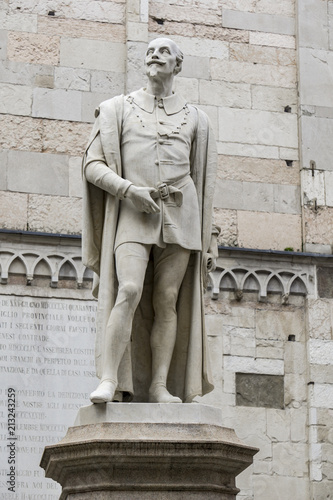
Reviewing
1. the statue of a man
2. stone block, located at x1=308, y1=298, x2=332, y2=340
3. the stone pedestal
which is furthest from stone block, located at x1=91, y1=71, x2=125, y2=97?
the stone pedestal

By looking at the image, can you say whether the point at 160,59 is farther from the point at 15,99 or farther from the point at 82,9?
the point at 82,9

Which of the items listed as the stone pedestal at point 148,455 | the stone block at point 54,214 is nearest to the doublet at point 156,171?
the stone pedestal at point 148,455

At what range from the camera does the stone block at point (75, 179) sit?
11578 mm

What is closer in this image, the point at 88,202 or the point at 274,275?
the point at 88,202

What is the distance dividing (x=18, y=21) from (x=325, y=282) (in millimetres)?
4157

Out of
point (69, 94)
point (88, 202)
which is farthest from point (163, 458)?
point (69, 94)

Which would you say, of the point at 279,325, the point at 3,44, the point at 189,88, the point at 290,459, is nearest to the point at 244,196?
the point at 189,88

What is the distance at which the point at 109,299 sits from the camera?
23.5 feet

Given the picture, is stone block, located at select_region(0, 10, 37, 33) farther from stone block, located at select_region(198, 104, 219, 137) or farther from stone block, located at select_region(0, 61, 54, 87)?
stone block, located at select_region(198, 104, 219, 137)

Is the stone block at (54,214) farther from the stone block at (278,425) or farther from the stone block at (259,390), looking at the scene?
the stone block at (278,425)

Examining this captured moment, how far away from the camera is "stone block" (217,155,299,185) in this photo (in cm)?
1209

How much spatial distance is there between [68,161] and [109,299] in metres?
4.72

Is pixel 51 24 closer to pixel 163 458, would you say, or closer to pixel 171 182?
pixel 171 182

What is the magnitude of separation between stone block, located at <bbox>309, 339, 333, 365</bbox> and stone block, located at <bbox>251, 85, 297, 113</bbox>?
259cm
